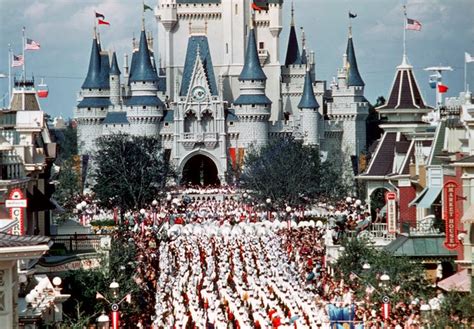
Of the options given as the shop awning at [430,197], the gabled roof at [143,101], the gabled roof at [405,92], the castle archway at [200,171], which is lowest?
the shop awning at [430,197]

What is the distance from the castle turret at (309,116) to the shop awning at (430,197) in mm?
94493

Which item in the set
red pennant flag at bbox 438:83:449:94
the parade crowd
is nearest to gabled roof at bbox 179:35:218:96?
the parade crowd

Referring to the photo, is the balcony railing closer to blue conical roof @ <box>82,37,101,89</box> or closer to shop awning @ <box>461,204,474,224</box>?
shop awning @ <box>461,204,474,224</box>

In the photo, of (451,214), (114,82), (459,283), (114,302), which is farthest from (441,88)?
(114,82)

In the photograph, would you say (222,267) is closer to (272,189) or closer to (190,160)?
(272,189)

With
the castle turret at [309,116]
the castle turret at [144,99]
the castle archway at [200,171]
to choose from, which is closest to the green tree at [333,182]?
the castle turret at [309,116]

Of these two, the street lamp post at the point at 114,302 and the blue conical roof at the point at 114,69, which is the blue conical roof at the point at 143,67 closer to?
the blue conical roof at the point at 114,69

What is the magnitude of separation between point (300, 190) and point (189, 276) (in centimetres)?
5041

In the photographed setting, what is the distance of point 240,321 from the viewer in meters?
37.2

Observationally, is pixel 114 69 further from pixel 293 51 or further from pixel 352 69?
pixel 352 69

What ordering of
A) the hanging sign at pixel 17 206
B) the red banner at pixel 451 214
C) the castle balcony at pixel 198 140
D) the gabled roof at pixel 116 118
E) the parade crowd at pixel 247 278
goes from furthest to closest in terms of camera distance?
the gabled roof at pixel 116 118
the castle balcony at pixel 198 140
the parade crowd at pixel 247 278
the red banner at pixel 451 214
the hanging sign at pixel 17 206

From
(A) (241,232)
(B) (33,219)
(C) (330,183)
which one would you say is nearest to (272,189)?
(C) (330,183)

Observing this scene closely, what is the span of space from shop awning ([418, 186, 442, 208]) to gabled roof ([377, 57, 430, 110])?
15501 millimetres

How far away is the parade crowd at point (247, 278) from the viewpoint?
36.4 m
